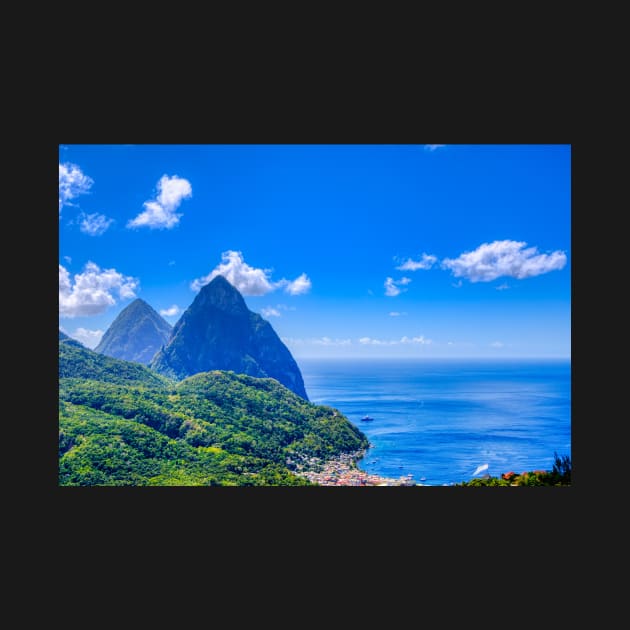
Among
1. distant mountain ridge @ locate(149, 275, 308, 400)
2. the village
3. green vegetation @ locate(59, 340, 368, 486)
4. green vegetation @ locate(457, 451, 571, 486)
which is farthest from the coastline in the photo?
distant mountain ridge @ locate(149, 275, 308, 400)

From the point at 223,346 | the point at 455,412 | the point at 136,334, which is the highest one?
the point at 136,334

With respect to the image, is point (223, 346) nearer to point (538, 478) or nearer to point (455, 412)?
point (455, 412)

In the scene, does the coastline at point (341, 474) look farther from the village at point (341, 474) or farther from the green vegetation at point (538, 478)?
the green vegetation at point (538, 478)

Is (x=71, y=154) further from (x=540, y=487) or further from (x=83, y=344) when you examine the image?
(x=540, y=487)

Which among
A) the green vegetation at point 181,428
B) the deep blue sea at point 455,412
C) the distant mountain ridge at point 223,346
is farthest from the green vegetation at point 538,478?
the distant mountain ridge at point 223,346

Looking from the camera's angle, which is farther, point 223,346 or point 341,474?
point 223,346

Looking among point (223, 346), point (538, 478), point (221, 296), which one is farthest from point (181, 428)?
point (538, 478)

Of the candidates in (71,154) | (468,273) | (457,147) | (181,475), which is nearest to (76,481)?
(181,475)
